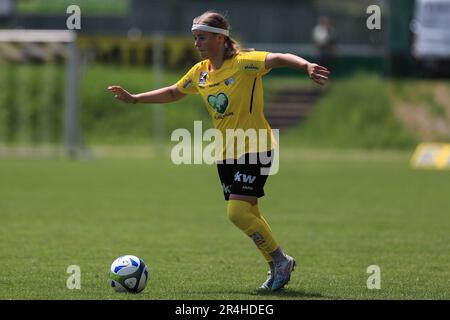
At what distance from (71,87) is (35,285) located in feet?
62.5

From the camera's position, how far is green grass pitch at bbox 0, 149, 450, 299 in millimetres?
9164

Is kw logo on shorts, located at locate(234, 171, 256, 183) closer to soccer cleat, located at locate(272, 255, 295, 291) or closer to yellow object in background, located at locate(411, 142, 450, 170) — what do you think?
soccer cleat, located at locate(272, 255, 295, 291)

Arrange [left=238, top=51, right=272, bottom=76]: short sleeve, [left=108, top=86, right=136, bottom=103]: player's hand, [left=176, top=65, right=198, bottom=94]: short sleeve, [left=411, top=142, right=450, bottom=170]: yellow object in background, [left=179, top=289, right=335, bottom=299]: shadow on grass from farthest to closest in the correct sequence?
1. [left=411, top=142, right=450, bottom=170]: yellow object in background
2. [left=108, top=86, right=136, bottom=103]: player's hand
3. [left=176, top=65, right=198, bottom=94]: short sleeve
4. [left=238, top=51, right=272, bottom=76]: short sleeve
5. [left=179, top=289, right=335, bottom=299]: shadow on grass

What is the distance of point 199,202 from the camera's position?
17859 millimetres

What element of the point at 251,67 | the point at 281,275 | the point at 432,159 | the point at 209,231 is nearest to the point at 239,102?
the point at 251,67

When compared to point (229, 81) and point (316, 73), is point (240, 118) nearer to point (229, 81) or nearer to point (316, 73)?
point (229, 81)

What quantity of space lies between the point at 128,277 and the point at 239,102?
5.41 ft

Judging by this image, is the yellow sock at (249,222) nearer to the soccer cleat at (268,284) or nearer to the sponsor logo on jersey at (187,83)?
the soccer cleat at (268,284)

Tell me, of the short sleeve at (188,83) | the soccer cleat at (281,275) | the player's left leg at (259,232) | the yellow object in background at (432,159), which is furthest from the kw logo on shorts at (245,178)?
the yellow object in background at (432,159)

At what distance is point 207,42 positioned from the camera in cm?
886

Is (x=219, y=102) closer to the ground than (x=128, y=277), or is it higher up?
higher up

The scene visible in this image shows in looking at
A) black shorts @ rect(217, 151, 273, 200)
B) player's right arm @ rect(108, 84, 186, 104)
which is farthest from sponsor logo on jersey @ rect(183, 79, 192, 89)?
black shorts @ rect(217, 151, 273, 200)

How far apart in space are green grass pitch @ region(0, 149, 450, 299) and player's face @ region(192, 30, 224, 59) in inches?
74.7
